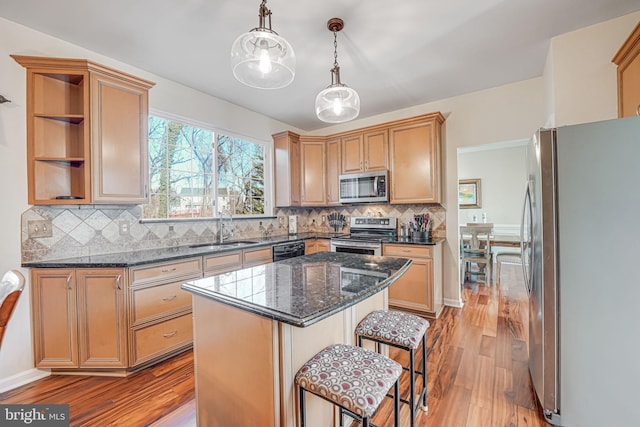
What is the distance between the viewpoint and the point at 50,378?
2.08 metres

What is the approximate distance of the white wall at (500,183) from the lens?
6039mm

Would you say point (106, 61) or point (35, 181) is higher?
point (106, 61)

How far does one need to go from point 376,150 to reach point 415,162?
596mm

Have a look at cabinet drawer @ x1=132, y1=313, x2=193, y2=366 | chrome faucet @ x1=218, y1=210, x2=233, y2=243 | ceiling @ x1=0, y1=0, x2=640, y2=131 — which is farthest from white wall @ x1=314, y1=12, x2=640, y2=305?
cabinet drawer @ x1=132, y1=313, x2=193, y2=366

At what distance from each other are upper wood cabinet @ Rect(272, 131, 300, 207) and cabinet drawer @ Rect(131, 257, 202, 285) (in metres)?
1.87

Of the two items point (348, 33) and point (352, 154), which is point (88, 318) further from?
point (352, 154)

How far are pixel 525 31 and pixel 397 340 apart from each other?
2661 mm

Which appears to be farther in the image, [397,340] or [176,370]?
[176,370]

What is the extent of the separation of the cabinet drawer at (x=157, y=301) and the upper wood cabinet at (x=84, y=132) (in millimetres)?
838

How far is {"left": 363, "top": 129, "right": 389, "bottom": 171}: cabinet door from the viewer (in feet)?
12.4

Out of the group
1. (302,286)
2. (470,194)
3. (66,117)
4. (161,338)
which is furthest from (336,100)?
(470,194)

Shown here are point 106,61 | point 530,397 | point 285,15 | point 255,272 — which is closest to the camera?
point 255,272

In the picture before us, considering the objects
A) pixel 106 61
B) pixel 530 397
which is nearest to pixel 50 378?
pixel 106 61

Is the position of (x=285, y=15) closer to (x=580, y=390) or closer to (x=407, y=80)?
(x=407, y=80)
